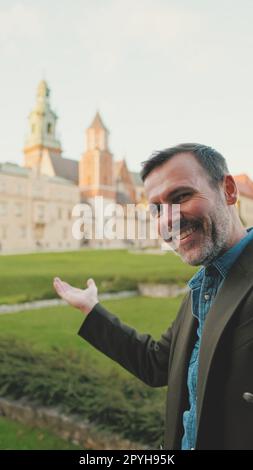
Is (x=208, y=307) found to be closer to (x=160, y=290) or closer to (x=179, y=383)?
(x=179, y=383)

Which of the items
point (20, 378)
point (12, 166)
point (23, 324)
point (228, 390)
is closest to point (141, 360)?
point (228, 390)

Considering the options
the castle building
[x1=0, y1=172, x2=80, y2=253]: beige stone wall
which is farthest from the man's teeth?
[x1=0, y1=172, x2=80, y2=253]: beige stone wall

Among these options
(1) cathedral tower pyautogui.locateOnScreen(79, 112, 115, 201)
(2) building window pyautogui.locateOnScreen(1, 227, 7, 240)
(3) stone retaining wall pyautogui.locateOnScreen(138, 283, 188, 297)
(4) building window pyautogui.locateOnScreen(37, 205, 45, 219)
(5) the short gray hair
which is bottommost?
(3) stone retaining wall pyautogui.locateOnScreen(138, 283, 188, 297)

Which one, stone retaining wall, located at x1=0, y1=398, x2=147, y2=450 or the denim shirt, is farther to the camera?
stone retaining wall, located at x1=0, y1=398, x2=147, y2=450

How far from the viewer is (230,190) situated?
1.00m

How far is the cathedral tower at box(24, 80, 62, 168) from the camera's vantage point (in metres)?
17.4

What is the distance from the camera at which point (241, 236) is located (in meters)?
1.01

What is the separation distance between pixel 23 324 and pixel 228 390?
4.52 meters

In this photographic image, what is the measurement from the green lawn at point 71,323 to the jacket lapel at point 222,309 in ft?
7.91

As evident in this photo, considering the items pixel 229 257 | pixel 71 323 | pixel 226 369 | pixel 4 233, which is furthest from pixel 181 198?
pixel 4 233

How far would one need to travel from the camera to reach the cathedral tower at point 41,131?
17.4m

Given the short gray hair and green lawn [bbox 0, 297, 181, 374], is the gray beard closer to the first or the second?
the short gray hair

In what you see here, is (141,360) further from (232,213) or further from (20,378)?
(20,378)

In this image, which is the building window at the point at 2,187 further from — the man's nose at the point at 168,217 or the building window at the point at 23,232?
the man's nose at the point at 168,217
